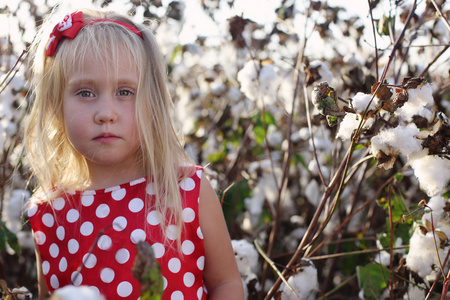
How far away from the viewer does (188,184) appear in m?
1.22

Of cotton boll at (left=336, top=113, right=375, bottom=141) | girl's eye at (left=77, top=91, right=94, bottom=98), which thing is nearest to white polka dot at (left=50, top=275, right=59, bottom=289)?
girl's eye at (left=77, top=91, right=94, bottom=98)

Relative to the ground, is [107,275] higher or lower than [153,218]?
lower

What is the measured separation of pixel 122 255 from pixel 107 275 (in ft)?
0.18

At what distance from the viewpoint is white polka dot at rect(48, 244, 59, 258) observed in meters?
1.24

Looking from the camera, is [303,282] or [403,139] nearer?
[403,139]

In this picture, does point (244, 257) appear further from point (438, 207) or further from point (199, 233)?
point (438, 207)

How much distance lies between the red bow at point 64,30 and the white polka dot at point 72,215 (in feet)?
1.26

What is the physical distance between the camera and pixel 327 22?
6.64 ft

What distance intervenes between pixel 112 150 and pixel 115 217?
172 mm

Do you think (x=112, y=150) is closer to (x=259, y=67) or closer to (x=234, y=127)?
(x=259, y=67)

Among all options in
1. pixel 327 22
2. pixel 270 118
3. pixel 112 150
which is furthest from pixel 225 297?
pixel 270 118

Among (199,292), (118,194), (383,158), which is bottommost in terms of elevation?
(199,292)

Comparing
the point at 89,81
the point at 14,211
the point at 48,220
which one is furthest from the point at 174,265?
the point at 14,211

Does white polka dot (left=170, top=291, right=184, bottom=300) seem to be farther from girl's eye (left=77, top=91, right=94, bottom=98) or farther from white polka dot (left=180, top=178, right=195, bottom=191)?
girl's eye (left=77, top=91, right=94, bottom=98)
